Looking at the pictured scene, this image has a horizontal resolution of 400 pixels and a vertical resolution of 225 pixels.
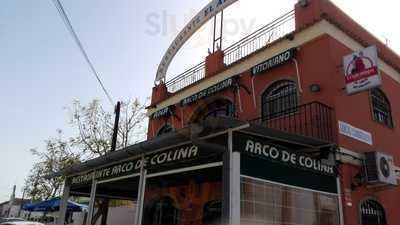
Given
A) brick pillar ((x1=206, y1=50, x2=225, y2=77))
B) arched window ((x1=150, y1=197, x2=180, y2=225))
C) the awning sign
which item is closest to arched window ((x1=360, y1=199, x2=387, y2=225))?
the awning sign

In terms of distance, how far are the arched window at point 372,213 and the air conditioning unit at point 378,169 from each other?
2.44 feet

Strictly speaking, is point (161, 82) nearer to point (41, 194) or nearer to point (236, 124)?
point (236, 124)

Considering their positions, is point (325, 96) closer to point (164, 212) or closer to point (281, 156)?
point (281, 156)

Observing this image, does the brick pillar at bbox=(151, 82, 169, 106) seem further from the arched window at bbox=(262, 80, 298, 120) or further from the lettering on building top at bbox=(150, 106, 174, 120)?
the arched window at bbox=(262, 80, 298, 120)

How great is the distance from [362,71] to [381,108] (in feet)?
9.86

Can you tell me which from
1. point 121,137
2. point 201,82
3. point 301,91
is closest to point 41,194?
point 121,137

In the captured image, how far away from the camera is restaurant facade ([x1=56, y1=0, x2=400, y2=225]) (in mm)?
6961

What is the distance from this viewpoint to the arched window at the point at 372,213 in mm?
9057

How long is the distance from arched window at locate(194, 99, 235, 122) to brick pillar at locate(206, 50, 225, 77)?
1.08 m

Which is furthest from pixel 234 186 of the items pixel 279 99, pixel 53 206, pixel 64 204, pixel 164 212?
pixel 53 206

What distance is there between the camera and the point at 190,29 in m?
14.6

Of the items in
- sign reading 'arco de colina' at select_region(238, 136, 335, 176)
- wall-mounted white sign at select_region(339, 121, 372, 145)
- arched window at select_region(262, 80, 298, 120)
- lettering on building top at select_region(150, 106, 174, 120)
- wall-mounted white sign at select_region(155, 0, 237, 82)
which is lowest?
sign reading 'arco de colina' at select_region(238, 136, 335, 176)

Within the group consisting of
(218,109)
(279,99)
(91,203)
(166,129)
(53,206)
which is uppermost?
(218,109)

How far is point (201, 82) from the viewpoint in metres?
13.7
